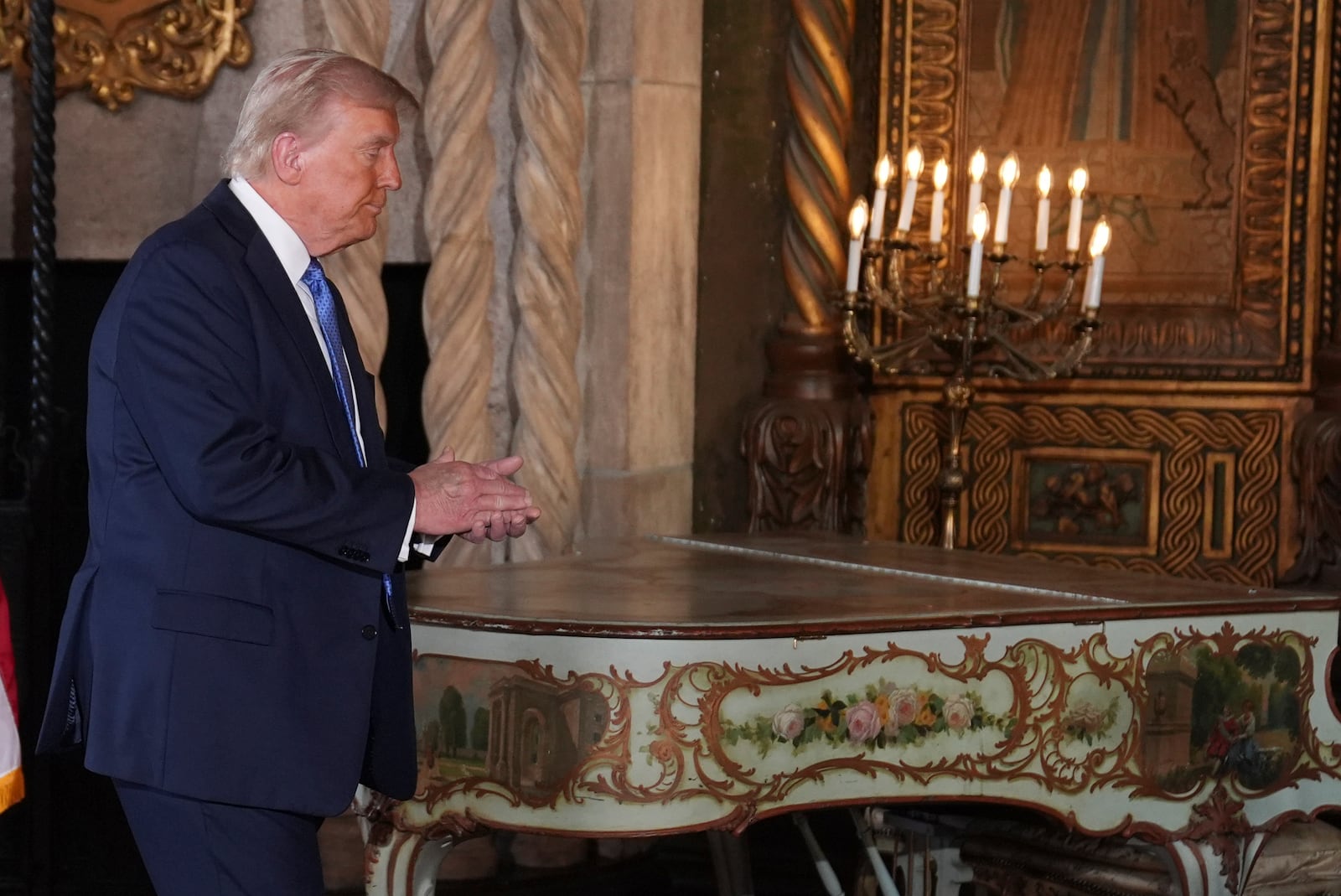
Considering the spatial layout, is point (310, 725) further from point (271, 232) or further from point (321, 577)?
point (271, 232)

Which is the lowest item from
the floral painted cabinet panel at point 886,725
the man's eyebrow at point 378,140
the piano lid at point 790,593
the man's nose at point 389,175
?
the floral painted cabinet panel at point 886,725

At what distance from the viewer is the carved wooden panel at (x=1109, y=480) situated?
466cm

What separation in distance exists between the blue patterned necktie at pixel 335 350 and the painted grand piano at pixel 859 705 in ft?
1.78

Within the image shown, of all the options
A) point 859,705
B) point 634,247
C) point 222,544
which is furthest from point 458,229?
point 222,544

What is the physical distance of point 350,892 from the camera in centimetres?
420

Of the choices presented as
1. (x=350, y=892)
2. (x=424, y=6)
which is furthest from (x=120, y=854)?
(x=424, y=6)

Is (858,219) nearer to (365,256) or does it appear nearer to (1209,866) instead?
(365,256)

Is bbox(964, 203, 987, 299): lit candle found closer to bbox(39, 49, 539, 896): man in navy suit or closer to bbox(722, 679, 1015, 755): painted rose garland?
bbox(722, 679, 1015, 755): painted rose garland

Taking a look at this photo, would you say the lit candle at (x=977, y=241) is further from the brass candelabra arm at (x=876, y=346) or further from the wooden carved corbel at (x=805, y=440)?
the wooden carved corbel at (x=805, y=440)

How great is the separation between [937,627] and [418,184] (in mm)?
2102

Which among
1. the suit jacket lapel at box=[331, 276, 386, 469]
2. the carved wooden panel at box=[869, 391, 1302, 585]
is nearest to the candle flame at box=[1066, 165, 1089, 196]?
the carved wooden panel at box=[869, 391, 1302, 585]

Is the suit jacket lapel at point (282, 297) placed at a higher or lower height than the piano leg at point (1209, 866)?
higher

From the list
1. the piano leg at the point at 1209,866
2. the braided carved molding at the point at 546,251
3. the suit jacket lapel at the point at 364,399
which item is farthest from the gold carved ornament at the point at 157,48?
the piano leg at the point at 1209,866

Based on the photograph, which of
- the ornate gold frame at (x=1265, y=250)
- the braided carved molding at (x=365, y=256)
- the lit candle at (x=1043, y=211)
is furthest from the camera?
the ornate gold frame at (x=1265, y=250)
